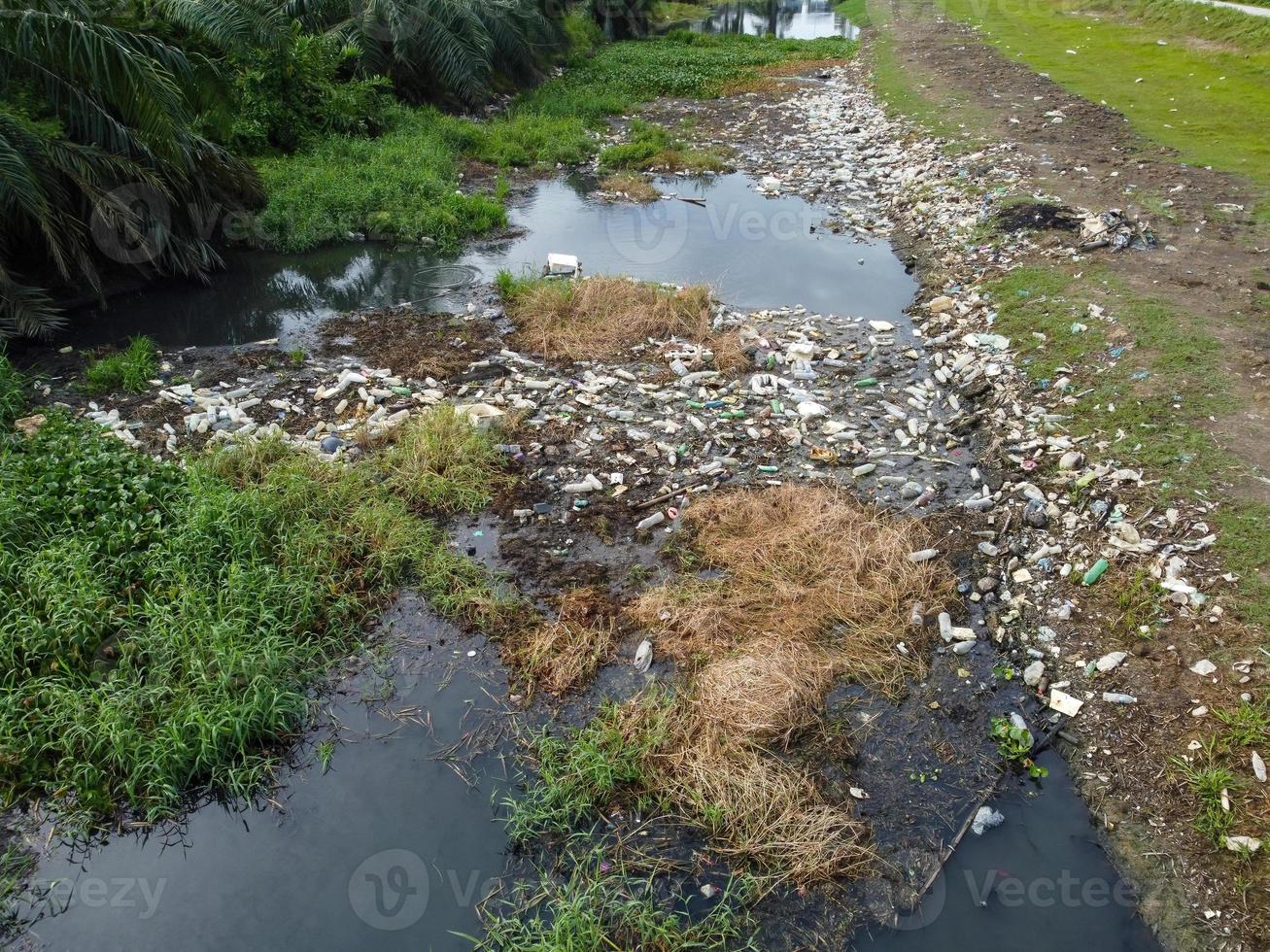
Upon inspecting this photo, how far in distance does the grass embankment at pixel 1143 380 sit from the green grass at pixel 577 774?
3.49 meters

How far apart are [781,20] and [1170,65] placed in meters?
21.2

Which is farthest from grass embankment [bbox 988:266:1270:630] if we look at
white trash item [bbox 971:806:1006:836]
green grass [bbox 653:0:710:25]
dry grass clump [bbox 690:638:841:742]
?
green grass [bbox 653:0:710:25]

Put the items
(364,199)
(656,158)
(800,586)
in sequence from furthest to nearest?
(656,158) → (364,199) → (800,586)

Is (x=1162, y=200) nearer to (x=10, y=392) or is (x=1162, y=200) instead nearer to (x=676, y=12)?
(x=10, y=392)

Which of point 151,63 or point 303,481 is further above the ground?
point 151,63

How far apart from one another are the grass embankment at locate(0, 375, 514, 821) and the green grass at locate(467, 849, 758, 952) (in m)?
1.66

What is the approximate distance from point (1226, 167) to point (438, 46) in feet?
43.4

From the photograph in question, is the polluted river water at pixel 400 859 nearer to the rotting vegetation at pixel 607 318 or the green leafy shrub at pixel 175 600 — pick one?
the green leafy shrub at pixel 175 600

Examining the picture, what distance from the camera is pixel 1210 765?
152 inches

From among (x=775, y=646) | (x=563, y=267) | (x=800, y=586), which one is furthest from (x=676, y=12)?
(x=775, y=646)

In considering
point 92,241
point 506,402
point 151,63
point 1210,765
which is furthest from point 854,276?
point 92,241

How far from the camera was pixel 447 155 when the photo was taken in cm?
1327

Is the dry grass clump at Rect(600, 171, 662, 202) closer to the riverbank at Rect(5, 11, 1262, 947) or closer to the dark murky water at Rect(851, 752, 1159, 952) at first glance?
the riverbank at Rect(5, 11, 1262, 947)

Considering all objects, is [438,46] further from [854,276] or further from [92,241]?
[854,276]
